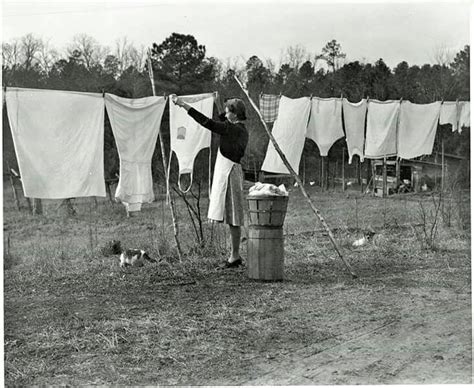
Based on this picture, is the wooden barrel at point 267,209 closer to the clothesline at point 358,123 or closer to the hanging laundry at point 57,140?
the hanging laundry at point 57,140

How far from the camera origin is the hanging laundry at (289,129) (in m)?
8.94

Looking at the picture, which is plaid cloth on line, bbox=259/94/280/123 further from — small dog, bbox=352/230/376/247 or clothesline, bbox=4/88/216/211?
small dog, bbox=352/230/376/247

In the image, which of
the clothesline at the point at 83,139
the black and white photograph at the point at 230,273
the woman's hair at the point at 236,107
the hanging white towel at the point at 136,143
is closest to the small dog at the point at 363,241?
the black and white photograph at the point at 230,273

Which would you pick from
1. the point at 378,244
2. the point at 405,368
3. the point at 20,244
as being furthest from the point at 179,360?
the point at 20,244

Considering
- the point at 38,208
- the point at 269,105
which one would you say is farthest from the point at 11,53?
the point at 38,208

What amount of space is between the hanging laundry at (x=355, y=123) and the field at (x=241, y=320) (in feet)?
7.91

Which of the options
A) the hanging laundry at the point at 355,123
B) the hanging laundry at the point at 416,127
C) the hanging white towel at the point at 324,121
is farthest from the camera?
the hanging laundry at the point at 416,127

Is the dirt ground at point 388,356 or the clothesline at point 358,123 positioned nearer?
the dirt ground at point 388,356

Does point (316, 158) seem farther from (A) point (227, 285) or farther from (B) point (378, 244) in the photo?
(A) point (227, 285)

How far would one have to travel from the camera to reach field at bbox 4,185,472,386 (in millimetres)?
3469

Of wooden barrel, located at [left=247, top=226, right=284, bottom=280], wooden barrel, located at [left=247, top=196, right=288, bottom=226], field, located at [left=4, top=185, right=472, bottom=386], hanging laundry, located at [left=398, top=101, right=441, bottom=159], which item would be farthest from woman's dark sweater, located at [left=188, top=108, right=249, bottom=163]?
hanging laundry, located at [left=398, top=101, right=441, bottom=159]

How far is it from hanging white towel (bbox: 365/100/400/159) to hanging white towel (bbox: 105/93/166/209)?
436 cm

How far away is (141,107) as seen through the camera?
257 inches

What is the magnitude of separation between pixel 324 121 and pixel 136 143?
3729mm
